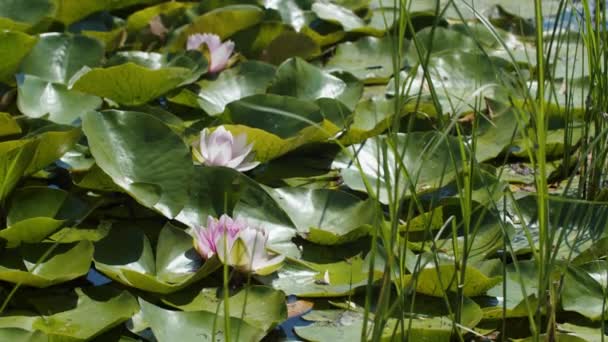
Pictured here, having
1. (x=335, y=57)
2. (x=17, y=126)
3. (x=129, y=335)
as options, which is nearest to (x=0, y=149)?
(x=17, y=126)

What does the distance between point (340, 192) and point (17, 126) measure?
0.59 m

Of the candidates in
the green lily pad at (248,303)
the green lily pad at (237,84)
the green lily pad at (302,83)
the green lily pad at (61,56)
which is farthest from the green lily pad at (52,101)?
the green lily pad at (248,303)

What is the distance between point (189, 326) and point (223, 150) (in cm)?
46

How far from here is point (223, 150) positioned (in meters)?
1.74

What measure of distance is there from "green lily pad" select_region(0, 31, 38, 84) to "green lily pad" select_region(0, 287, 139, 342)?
67 cm

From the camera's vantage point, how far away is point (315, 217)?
66.4 inches

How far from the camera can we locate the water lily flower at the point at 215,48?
223 centimetres

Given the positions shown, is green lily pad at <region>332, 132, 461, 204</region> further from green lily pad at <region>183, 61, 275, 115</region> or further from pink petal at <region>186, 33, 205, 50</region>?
pink petal at <region>186, 33, 205, 50</region>

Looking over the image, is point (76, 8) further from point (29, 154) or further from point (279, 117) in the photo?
point (29, 154)

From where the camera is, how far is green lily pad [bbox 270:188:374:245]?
1.64 metres

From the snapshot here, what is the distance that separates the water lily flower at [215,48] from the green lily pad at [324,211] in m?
0.59

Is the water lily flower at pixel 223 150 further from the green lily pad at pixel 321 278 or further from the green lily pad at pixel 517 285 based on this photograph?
the green lily pad at pixel 517 285

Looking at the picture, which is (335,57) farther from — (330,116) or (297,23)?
(330,116)

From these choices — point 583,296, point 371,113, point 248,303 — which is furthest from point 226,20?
point 583,296
